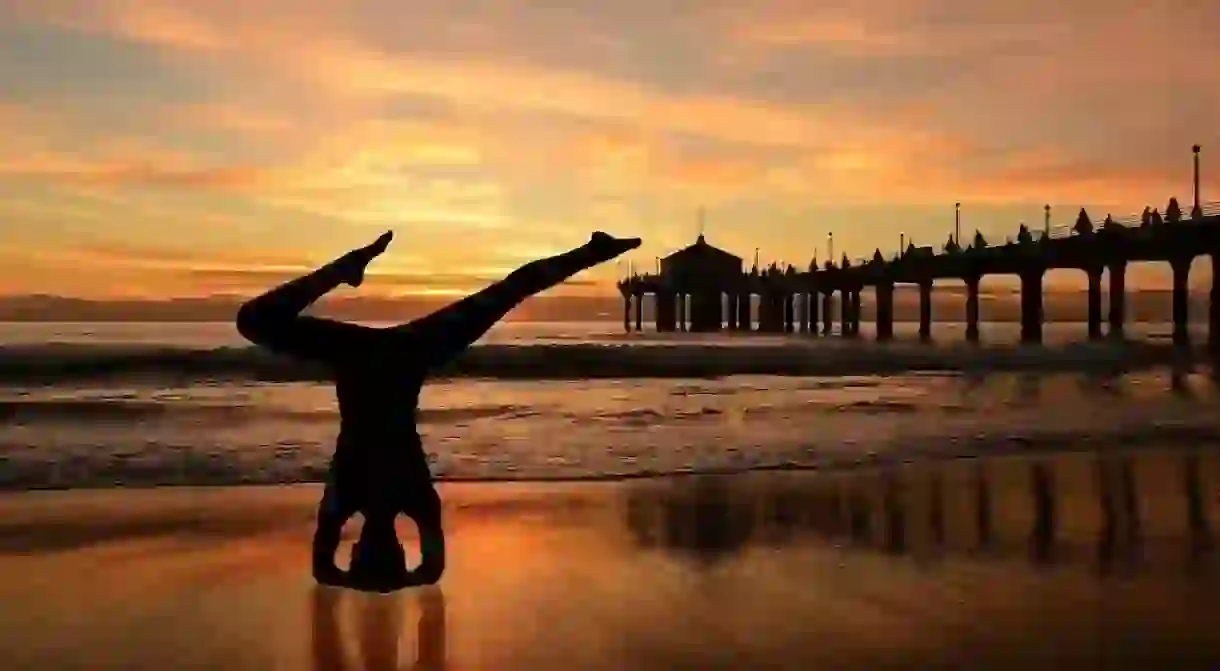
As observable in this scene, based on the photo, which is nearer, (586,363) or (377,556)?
(377,556)

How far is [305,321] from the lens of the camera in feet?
21.7

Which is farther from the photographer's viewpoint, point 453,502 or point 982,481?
point 982,481

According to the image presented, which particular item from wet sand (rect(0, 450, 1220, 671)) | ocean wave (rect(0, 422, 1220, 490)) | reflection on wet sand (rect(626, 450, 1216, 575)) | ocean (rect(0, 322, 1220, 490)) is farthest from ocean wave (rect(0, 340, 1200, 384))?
wet sand (rect(0, 450, 1220, 671))

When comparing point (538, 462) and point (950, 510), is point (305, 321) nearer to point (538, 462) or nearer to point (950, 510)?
point (950, 510)

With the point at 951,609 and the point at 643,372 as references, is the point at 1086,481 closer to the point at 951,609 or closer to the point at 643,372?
the point at 951,609

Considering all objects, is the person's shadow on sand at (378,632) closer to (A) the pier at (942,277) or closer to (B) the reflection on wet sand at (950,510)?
(B) the reflection on wet sand at (950,510)

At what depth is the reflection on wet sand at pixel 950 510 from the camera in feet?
27.3

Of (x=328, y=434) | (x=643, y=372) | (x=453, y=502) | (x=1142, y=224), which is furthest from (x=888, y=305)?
(x=453, y=502)

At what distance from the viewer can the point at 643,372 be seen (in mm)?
35750

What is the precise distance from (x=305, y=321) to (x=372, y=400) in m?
0.60

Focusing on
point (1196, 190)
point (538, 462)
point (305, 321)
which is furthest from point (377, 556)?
point (1196, 190)

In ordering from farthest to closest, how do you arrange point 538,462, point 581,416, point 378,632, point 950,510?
1. point 581,416
2. point 538,462
3. point 950,510
4. point 378,632

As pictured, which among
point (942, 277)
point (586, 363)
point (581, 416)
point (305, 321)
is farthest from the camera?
point (942, 277)

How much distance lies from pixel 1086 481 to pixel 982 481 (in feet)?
3.32
